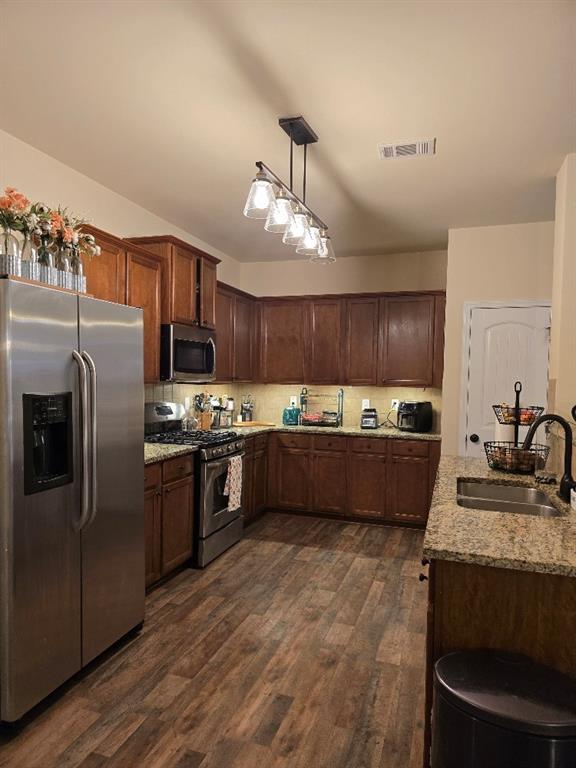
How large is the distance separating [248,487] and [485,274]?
9.58 ft

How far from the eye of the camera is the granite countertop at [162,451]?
3.17 meters

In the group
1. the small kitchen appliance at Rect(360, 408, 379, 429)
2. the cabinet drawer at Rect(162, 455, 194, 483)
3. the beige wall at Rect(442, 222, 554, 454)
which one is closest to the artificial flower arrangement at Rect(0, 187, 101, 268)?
the cabinet drawer at Rect(162, 455, 194, 483)

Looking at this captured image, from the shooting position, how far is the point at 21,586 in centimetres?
202

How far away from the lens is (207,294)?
435 cm

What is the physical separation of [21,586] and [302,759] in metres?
1.29

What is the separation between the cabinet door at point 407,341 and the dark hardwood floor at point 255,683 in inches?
79.5

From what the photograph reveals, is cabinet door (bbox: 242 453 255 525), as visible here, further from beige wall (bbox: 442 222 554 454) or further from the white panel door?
the white panel door

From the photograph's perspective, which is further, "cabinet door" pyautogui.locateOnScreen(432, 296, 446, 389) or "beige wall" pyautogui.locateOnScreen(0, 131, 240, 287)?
"cabinet door" pyautogui.locateOnScreen(432, 296, 446, 389)

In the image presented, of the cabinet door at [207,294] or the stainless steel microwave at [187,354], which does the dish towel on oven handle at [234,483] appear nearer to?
the stainless steel microwave at [187,354]

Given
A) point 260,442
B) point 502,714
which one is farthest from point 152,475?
point 502,714

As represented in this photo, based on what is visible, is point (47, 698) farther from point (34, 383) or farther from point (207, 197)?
point (207, 197)

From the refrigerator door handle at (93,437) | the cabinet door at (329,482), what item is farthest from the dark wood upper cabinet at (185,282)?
the cabinet door at (329,482)

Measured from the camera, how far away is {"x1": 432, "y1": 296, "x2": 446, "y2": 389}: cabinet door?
4.97 metres

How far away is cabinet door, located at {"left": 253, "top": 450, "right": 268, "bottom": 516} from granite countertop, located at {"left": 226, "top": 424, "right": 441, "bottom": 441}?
0.85 ft
